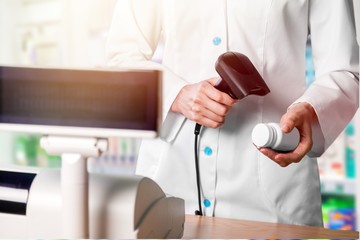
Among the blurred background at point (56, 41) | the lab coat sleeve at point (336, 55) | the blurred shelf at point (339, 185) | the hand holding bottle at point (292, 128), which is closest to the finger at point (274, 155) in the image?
the hand holding bottle at point (292, 128)

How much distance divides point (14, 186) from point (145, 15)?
1.85 feet

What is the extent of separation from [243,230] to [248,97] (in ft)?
1.00

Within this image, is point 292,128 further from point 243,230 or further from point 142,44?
point 142,44

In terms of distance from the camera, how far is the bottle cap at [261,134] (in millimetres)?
746

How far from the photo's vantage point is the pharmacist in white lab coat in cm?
110

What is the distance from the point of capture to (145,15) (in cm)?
115

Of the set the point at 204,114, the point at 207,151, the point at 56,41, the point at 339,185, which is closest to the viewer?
the point at 204,114

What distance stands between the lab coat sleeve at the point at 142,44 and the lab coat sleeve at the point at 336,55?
0.83ft

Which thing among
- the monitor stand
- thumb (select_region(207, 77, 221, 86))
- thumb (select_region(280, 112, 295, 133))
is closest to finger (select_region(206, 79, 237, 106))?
thumb (select_region(207, 77, 221, 86))

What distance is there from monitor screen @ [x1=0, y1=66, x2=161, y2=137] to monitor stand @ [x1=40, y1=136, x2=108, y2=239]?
0.05 ft

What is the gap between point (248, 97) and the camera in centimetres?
112

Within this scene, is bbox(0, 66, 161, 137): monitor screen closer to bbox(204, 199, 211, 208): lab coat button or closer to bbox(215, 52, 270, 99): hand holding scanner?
bbox(215, 52, 270, 99): hand holding scanner

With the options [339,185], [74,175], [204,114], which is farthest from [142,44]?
[339,185]

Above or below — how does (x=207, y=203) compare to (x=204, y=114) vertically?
below
